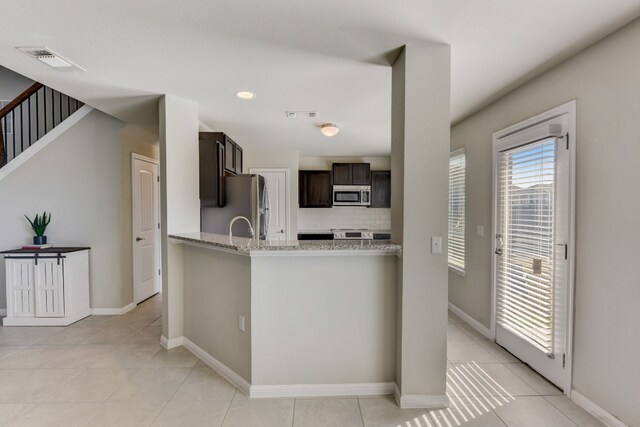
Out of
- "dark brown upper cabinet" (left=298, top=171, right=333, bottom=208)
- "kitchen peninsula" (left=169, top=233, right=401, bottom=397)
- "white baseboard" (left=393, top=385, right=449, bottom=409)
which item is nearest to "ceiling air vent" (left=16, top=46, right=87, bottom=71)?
"kitchen peninsula" (left=169, top=233, right=401, bottom=397)

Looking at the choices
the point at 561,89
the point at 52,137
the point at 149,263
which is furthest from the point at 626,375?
the point at 52,137

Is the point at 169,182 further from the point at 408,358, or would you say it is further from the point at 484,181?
the point at 484,181

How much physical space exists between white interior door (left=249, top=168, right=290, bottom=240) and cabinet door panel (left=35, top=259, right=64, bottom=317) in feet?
10.2

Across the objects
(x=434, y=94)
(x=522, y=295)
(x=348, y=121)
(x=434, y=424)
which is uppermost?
(x=348, y=121)

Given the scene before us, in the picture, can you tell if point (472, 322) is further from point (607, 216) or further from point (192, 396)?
point (192, 396)

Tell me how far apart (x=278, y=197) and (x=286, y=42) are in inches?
156

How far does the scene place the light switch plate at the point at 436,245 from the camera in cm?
207

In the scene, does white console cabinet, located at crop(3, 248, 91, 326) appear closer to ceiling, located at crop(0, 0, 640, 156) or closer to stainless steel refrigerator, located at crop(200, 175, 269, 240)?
stainless steel refrigerator, located at crop(200, 175, 269, 240)

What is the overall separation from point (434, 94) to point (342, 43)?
70 cm

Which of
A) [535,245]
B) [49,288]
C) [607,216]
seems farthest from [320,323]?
[49,288]

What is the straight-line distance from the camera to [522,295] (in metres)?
2.65

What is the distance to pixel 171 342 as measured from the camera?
2998mm

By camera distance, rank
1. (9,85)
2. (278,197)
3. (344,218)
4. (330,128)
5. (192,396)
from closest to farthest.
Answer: (192,396) → (330,128) → (9,85) → (278,197) → (344,218)

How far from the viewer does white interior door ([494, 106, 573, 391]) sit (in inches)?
88.4
